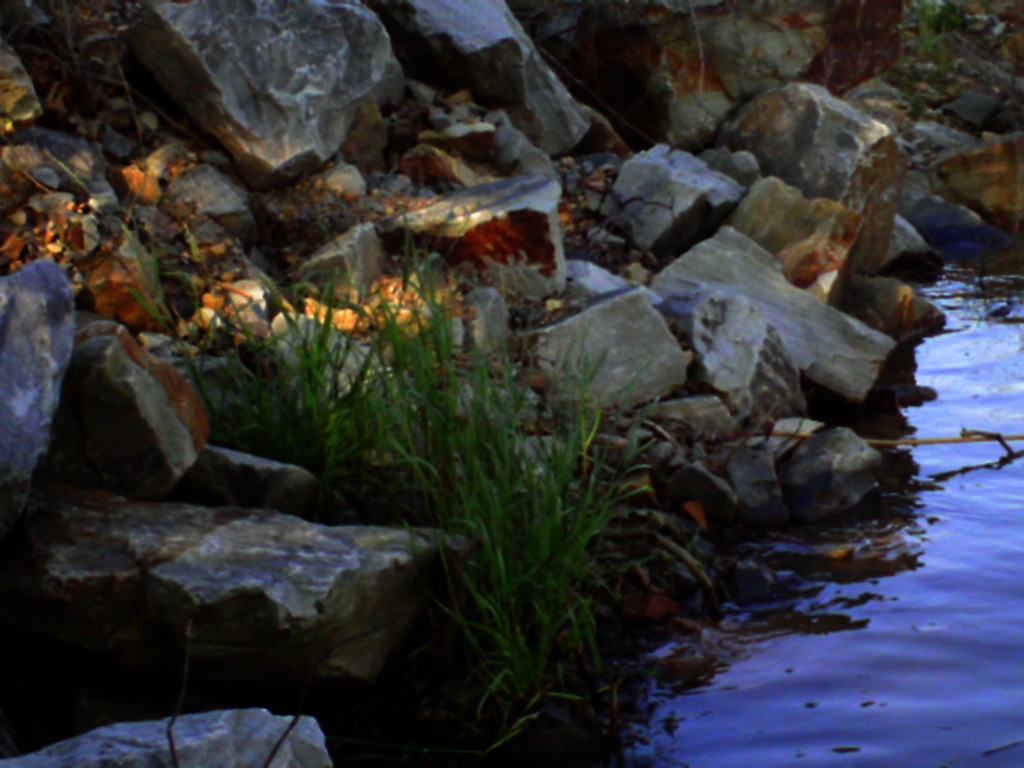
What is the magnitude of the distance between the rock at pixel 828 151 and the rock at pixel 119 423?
202 inches

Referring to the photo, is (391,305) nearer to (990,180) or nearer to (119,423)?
(119,423)

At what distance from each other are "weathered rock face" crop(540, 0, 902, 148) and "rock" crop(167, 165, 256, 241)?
327 centimetres

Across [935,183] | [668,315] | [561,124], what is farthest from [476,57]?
[935,183]

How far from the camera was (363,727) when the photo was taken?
2961 mm

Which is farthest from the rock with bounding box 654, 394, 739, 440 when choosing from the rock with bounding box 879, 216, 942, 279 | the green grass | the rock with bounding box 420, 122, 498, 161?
the rock with bounding box 879, 216, 942, 279

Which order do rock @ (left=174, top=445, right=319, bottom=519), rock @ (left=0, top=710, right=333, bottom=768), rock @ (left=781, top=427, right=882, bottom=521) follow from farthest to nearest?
rock @ (left=781, top=427, right=882, bottom=521), rock @ (left=174, top=445, right=319, bottom=519), rock @ (left=0, top=710, right=333, bottom=768)

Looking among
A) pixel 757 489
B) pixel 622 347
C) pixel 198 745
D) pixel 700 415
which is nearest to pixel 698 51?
pixel 622 347

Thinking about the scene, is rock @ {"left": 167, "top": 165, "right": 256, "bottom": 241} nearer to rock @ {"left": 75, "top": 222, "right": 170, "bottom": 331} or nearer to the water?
rock @ {"left": 75, "top": 222, "right": 170, "bottom": 331}

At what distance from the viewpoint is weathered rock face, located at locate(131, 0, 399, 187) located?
513 cm

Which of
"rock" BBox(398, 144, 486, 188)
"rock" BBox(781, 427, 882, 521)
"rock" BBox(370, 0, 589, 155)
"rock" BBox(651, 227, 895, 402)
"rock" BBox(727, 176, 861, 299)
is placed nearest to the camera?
"rock" BBox(781, 427, 882, 521)

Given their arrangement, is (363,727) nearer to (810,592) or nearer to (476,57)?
(810,592)

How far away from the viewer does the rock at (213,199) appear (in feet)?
16.1

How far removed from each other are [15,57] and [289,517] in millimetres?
2456

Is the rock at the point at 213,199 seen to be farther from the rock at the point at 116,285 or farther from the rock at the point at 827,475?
the rock at the point at 827,475
